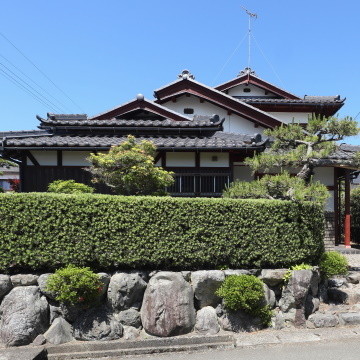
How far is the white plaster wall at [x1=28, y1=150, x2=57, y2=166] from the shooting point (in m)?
9.70

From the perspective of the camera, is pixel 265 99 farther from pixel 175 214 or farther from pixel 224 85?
pixel 175 214

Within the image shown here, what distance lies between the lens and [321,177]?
12.0m

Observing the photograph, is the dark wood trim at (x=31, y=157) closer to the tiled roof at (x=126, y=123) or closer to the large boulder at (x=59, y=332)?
the tiled roof at (x=126, y=123)

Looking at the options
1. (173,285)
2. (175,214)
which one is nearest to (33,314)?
(173,285)

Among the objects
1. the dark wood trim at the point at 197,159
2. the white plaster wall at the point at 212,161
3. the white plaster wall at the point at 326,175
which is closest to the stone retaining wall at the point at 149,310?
the white plaster wall at the point at 212,161

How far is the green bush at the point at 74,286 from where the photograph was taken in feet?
17.1

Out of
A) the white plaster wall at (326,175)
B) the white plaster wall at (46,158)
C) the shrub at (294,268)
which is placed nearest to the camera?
the shrub at (294,268)

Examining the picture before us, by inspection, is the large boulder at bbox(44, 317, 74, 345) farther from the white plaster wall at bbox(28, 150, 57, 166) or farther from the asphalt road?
the white plaster wall at bbox(28, 150, 57, 166)

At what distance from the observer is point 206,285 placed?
5.90 metres

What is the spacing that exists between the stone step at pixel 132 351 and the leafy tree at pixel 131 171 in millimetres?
3407

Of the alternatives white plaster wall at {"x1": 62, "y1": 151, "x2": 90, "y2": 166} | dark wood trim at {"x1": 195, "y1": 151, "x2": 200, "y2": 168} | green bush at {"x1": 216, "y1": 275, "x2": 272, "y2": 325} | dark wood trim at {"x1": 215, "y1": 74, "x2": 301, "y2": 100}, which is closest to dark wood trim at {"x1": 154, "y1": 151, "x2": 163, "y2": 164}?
dark wood trim at {"x1": 195, "y1": 151, "x2": 200, "y2": 168}

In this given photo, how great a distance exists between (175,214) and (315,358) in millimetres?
3424

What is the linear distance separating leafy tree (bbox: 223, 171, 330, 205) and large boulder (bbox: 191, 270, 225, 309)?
207 centimetres

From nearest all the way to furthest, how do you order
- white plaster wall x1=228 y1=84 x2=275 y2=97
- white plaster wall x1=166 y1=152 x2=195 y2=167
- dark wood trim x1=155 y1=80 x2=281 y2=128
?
white plaster wall x1=166 y1=152 x2=195 y2=167, dark wood trim x1=155 y1=80 x2=281 y2=128, white plaster wall x1=228 y1=84 x2=275 y2=97
